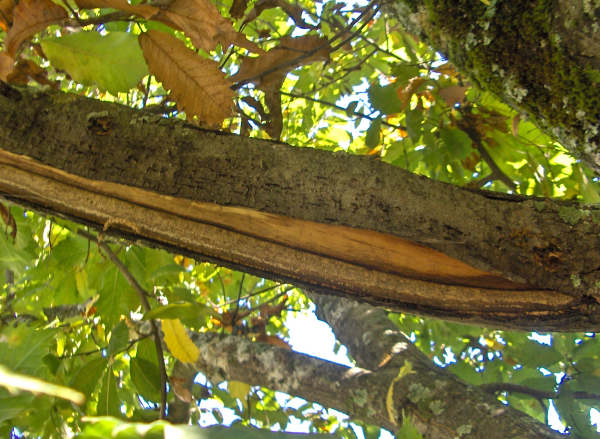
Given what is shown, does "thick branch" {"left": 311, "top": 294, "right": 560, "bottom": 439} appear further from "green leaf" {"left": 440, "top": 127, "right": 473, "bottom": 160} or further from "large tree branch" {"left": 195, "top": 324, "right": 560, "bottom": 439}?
"green leaf" {"left": 440, "top": 127, "right": 473, "bottom": 160}

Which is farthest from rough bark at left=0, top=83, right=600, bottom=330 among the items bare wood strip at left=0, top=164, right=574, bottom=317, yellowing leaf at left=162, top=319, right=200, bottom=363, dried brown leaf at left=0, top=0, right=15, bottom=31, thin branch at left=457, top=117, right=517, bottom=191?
thin branch at left=457, top=117, right=517, bottom=191

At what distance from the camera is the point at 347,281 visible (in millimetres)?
1001

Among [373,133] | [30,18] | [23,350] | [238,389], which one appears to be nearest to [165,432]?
[23,350]

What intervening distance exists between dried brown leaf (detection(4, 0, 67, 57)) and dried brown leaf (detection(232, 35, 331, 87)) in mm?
458

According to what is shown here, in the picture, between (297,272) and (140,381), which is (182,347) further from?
(297,272)

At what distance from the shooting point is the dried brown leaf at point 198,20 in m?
0.97

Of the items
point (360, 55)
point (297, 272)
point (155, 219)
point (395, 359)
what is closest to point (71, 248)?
point (155, 219)

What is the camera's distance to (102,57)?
95 cm

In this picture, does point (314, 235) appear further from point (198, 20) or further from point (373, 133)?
point (373, 133)

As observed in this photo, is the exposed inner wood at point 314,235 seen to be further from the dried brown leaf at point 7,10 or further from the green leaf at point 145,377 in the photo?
the green leaf at point 145,377

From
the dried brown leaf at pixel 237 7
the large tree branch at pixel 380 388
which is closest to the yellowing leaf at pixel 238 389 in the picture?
the large tree branch at pixel 380 388

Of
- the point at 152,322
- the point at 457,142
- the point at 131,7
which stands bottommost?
the point at 152,322

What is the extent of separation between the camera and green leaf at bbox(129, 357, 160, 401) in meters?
1.47

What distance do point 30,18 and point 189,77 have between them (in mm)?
320
